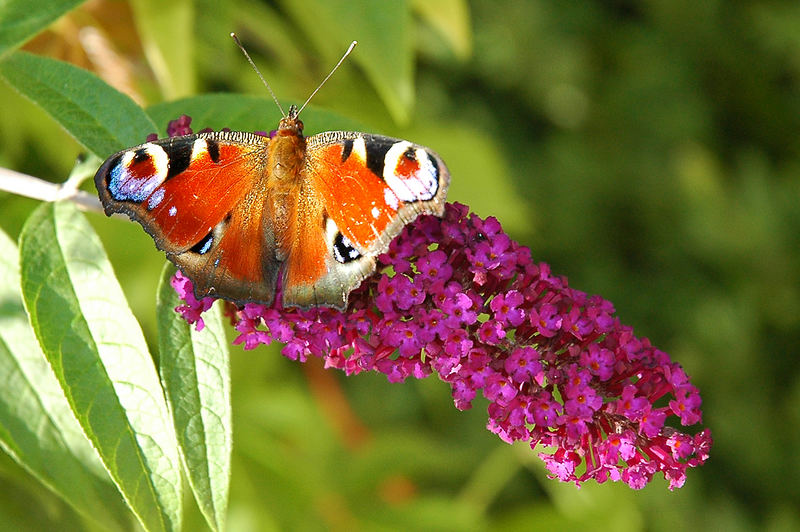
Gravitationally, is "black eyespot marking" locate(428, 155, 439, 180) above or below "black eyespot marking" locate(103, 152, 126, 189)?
above

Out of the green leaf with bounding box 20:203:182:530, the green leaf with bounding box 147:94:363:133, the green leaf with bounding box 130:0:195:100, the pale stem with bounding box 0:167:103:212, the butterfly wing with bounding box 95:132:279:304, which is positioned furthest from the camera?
the green leaf with bounding box 130:0:195:100

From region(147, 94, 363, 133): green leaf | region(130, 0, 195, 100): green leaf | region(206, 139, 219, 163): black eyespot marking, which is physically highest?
region(130, 0, 195, 100): green leaf

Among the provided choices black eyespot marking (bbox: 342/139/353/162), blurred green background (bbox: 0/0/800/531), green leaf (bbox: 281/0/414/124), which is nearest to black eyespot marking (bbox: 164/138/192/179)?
black eyespot marking (bbox: 342/139/353/162)

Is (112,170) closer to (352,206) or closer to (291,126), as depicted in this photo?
(291,126)

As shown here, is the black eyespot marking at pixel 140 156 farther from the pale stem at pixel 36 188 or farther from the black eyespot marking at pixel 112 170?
the pale stem at pixel 36 188

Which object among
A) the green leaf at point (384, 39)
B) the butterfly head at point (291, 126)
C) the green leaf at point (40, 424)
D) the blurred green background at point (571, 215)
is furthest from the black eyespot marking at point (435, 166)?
the blurred green background at point (571, 215)

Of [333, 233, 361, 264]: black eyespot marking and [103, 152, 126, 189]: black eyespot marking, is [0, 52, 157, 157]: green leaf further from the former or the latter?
[333, 233, 361, 264]: black eyespot marking
